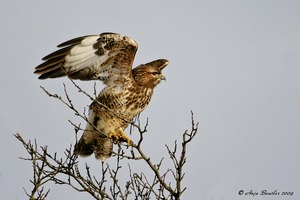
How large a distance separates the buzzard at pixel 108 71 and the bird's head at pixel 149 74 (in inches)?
4.4

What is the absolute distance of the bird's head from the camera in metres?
7.16

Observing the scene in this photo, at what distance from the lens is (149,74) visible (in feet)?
24.0

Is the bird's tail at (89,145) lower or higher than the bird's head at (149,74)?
lower

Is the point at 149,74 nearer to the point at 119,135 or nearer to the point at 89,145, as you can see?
the point at 119,135

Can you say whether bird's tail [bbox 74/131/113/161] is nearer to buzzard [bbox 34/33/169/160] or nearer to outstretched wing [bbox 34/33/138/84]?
buzzard [bbox 34/33/169/160]

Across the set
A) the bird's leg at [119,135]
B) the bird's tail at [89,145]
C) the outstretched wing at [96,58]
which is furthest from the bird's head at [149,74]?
the bird's tail at [89,145]

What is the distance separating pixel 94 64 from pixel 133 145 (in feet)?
8.16

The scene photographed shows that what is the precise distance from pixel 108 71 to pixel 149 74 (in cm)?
75

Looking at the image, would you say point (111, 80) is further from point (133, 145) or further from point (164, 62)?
point (133, 145)

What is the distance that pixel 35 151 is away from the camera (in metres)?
5.68

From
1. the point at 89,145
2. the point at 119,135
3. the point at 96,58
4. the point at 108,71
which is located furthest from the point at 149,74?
the point at 89,145

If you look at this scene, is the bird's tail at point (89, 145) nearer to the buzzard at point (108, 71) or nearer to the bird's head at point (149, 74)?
the buzzard at point (108, 71)

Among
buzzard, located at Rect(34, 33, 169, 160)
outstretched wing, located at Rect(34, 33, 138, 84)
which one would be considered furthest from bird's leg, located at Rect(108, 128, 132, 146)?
outstretched wing, located at Rect(34, 33, 138, 84)

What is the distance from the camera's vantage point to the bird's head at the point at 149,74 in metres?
7.16
